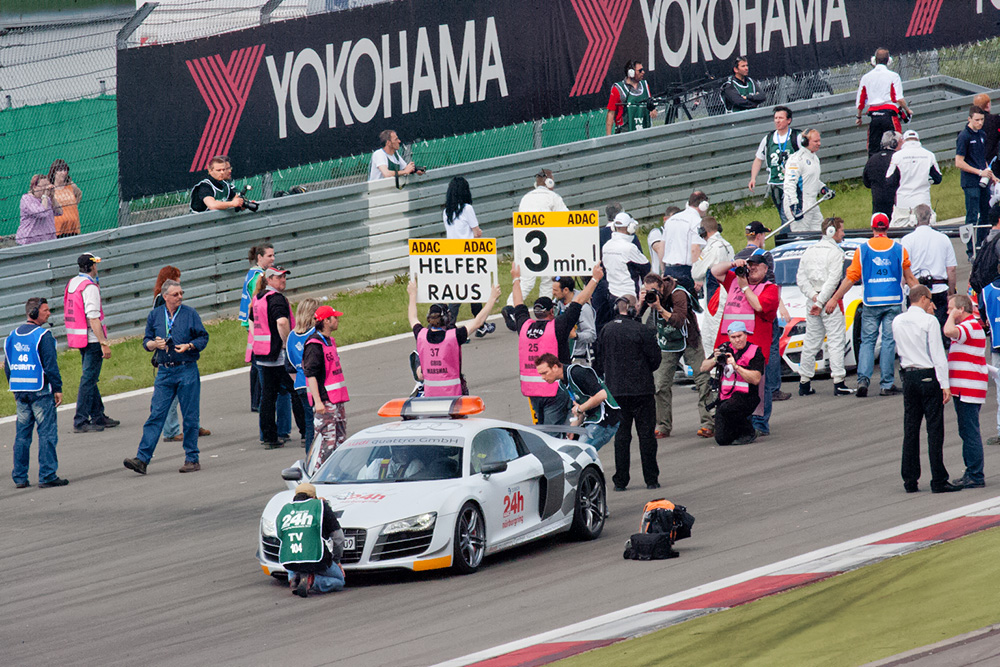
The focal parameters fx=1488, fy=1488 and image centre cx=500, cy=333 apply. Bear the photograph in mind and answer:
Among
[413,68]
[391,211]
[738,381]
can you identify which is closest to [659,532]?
[738,381]

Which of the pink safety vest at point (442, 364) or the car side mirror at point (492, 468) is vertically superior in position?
the pink safety vest at point (442, 364)

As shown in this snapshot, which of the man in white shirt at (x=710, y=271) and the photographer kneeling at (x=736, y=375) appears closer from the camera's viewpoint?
the photographer kneeling at (x=736, y=375)

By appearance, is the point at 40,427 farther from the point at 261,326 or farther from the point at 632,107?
the point at 632,107

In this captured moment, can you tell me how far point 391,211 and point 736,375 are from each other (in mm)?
9748

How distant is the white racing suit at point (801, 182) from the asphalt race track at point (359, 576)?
183 inches

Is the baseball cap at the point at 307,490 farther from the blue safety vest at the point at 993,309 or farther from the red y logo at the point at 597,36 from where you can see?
the red y logo at the point at 597,36

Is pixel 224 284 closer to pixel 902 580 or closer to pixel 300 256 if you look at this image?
pixel 300 256

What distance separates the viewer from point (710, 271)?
58.6ft

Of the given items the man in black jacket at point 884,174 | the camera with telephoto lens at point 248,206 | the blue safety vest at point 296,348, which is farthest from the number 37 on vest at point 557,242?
the camera with telephoto lens at point 248,206

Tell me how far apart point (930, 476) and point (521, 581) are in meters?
4.74

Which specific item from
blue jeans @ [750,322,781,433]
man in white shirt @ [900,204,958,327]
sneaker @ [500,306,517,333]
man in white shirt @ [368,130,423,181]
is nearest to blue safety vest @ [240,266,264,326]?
sneaker @ [500,306,517,333]

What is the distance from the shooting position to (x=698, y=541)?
1250 cm

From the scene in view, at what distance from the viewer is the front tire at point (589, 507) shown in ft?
42.8

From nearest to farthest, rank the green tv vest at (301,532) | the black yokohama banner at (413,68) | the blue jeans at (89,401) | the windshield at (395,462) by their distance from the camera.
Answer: the green tv vest at (301,532), the windshield at (395,462), the blue jeans at (89,401), the black yokohama banner at (413,68)
